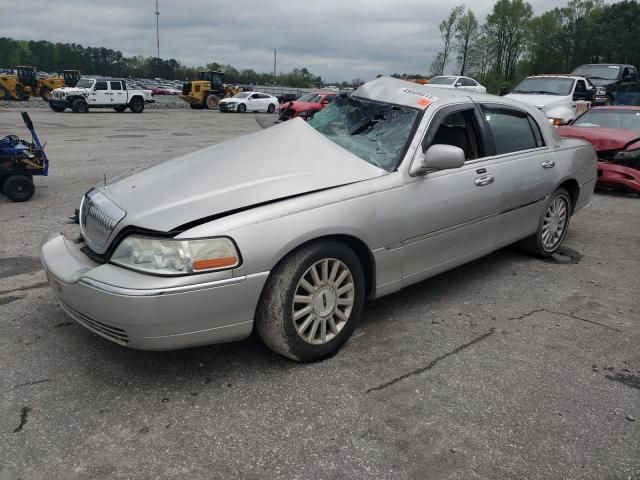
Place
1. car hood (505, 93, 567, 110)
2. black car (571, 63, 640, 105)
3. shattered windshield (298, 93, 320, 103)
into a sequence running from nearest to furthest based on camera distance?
car hood (505, 93, 567, 110) < black car (571, 63, 640, 105) < shattered windshield (298, 93, 320, 103)

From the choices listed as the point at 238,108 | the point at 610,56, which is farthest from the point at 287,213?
the point at 610,56

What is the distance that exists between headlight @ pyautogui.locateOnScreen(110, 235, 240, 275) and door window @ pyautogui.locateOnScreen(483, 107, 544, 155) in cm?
256

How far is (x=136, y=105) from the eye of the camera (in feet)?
92.6

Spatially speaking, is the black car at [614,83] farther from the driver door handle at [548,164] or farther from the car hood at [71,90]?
the car hood at [71,90]

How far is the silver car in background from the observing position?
2.55m

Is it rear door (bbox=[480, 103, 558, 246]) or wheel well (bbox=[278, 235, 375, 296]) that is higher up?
rear door (bbox=[480, 103, 558, 246])

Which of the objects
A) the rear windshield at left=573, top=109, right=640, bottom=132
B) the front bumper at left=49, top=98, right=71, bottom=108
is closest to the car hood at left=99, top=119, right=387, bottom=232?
the rear windshield at left=573, top=109, right=640, bottom=132

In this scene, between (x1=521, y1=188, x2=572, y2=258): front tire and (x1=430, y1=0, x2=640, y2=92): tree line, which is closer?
(x1=521, y1=188, x2=572, y2=258): front tire

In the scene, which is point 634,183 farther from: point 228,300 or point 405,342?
point 228,300

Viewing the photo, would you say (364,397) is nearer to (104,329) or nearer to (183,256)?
(183,256)

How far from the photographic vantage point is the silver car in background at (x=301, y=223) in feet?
8.37

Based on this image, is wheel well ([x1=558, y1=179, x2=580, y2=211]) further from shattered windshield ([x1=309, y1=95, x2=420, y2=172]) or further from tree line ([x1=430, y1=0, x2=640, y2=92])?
tree line ([x1=430, y1=0, x2=640, y2=92])

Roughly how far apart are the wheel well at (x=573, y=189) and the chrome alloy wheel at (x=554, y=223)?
0.14m

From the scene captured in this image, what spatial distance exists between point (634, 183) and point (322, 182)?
6928 mm
